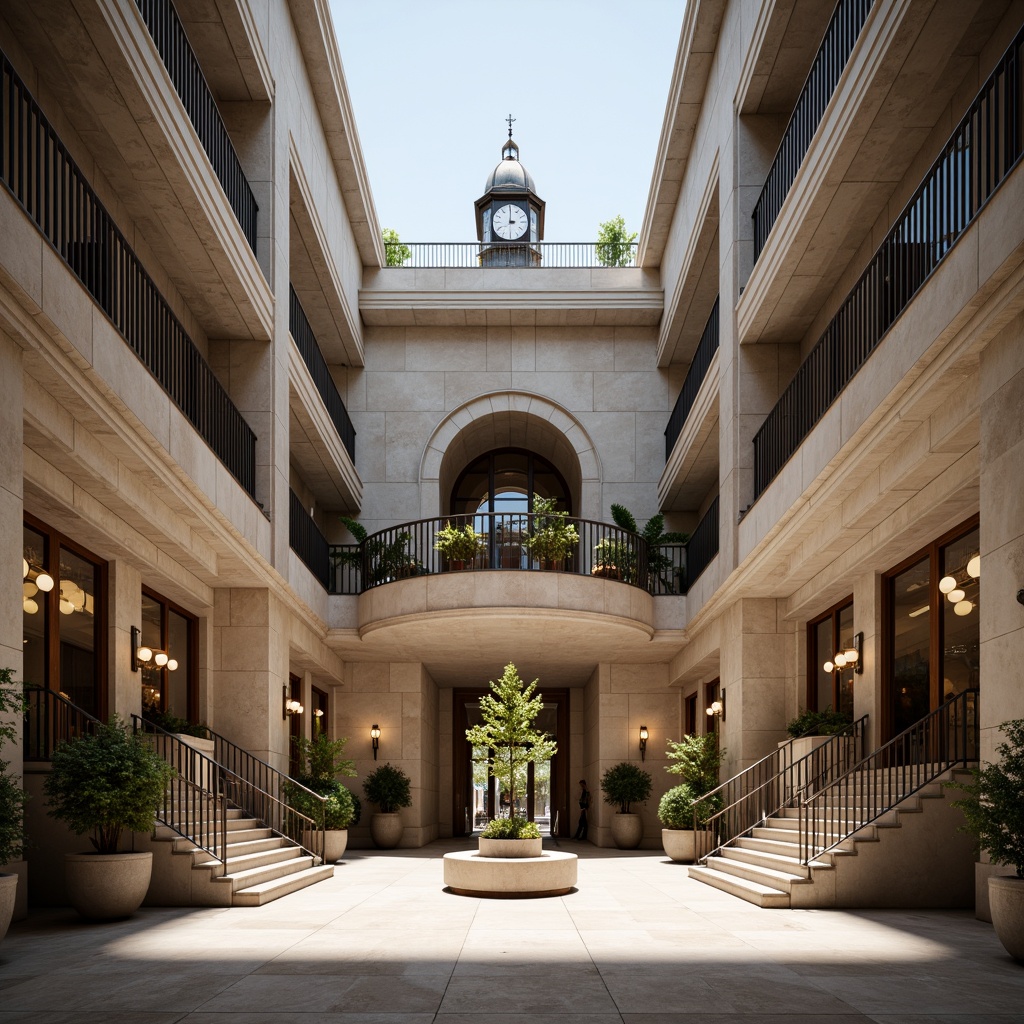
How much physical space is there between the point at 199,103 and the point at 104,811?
30.6 ft

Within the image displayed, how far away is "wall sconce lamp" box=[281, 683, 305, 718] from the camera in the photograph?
61.4 feet

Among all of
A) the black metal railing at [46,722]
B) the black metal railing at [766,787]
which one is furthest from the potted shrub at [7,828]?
the black metal railing at [766,787]

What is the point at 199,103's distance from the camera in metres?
15.0

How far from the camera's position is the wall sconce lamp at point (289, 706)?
18.7 metres

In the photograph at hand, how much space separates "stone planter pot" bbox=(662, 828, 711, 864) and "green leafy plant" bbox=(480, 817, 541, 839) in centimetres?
537

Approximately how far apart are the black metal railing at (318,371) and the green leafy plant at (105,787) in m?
10.3

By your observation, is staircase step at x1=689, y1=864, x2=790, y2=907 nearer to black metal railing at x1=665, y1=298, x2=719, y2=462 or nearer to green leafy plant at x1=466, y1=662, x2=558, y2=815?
green leafy plant at x1=466, y1=662, x2=558, y2=815

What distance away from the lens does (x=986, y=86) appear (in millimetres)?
9102

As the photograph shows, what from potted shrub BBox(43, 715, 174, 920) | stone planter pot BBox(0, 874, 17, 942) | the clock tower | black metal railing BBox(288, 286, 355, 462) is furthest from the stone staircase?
the clock tower

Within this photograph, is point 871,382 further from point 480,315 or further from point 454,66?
point 454,66

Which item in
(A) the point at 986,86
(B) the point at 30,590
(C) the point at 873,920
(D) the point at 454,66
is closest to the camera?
(A) the point at 986,86

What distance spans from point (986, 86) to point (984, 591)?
4.13m

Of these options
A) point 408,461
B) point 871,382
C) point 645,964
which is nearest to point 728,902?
point 645,964

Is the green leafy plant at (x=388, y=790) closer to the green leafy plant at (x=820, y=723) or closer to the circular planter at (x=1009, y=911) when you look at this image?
the green leafy plant at (x=820, y=723)
